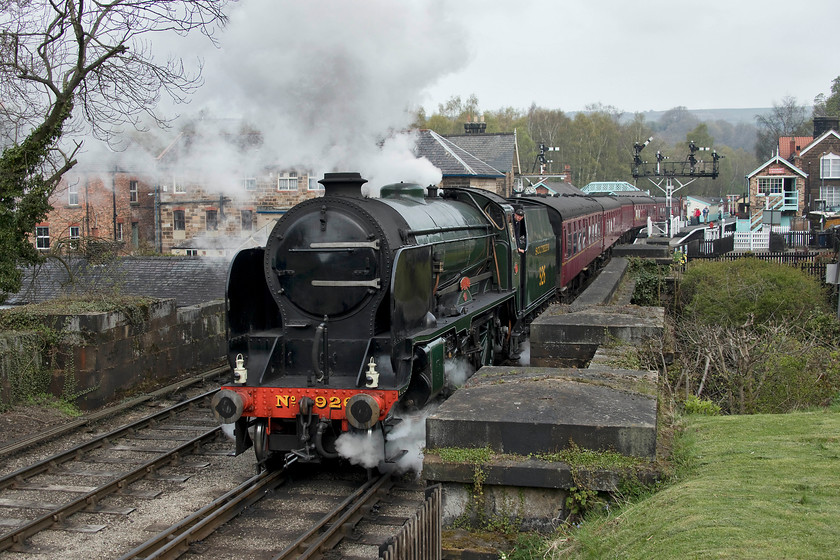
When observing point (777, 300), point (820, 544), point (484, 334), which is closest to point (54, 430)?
point (484, 334)

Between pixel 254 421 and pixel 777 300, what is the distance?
11787 mm

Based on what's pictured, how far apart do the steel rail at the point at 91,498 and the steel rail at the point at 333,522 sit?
2.16m

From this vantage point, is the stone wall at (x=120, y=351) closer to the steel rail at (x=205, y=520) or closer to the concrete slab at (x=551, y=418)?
the steel rail at (x=205, y=520)

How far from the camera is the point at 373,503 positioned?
6.48 meters

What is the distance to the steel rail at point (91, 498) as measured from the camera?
19.0 ft

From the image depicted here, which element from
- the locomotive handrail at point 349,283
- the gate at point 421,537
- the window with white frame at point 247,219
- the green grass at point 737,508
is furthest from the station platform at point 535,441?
the window with white frame at point 247,219

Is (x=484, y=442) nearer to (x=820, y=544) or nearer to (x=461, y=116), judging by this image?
(x=820, y=544)

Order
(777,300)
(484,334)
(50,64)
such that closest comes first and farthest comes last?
1. (484,334)
2. (50,64)
3. (777,300)

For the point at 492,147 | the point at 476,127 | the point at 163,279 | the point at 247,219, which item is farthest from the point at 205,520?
the point at 476,127

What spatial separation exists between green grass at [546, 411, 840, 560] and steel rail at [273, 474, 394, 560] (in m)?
1.86

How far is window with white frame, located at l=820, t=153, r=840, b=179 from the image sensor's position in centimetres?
4847

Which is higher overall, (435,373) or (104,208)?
A: (104,208)

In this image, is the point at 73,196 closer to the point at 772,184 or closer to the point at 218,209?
the point at 218,209

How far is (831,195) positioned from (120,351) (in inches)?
1983
